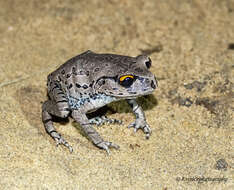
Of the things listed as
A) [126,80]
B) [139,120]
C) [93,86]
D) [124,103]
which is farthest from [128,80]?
[124,103]

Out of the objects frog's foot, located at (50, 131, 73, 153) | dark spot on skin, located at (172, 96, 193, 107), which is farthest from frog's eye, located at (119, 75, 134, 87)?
dark spot on skin, located at (172, 96, 193, 107)

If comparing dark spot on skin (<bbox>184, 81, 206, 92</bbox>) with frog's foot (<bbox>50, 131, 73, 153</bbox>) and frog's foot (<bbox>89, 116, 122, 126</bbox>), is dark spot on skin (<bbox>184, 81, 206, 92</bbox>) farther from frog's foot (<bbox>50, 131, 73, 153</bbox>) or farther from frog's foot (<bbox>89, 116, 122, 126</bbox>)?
frog's foot (<bbox>50, 131, 73, 153</bbox>)

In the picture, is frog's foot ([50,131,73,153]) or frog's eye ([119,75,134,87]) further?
frog's foot ([50,131,73,153])

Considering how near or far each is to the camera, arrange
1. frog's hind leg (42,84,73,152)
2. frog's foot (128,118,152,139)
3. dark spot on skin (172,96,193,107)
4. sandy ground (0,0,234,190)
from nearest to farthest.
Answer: sandy ground (0,0,234,190)
frog's hind leg (42,84,73,152)
frog's foot (128,118,152,139)
dark spot on skin (172,96,193,107)

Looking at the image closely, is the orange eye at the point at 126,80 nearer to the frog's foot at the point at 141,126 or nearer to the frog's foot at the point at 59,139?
the frog's foot at the point at 141,126

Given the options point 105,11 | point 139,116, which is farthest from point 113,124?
point 105,11

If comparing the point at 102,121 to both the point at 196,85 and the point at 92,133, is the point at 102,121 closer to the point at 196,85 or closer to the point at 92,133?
the point at 92,133
